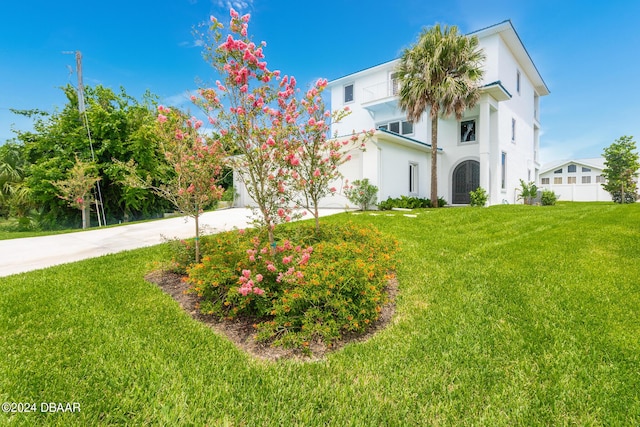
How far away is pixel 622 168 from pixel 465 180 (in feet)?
43.5

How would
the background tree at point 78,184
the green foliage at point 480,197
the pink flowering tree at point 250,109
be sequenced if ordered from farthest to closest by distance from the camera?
1. the green foliage at point 480,197
2. the background tree at point 78,184
3. the pink flowering tree at point 250,109

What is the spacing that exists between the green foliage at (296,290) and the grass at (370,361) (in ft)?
0.87

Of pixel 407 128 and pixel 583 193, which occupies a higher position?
pixel 407 128

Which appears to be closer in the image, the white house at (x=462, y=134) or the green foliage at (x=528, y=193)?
the white house at (x=462, y=134)

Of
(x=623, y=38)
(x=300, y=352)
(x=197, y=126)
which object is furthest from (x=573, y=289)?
(x=623, y=38)

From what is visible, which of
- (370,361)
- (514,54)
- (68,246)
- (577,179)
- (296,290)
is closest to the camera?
(370,361)

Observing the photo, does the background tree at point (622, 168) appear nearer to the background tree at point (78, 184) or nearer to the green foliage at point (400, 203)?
the green foliage at point (400, 203)

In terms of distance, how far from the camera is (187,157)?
3.81 m

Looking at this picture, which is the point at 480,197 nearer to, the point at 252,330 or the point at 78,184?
the point at 252,330

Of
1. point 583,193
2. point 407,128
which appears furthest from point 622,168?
point 407,128

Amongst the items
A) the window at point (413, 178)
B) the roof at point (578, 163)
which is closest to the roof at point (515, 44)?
the window at point (413, 178)

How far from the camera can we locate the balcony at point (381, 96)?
16.5m

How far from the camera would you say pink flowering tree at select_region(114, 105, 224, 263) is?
3.80m

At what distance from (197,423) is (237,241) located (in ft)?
9.33
